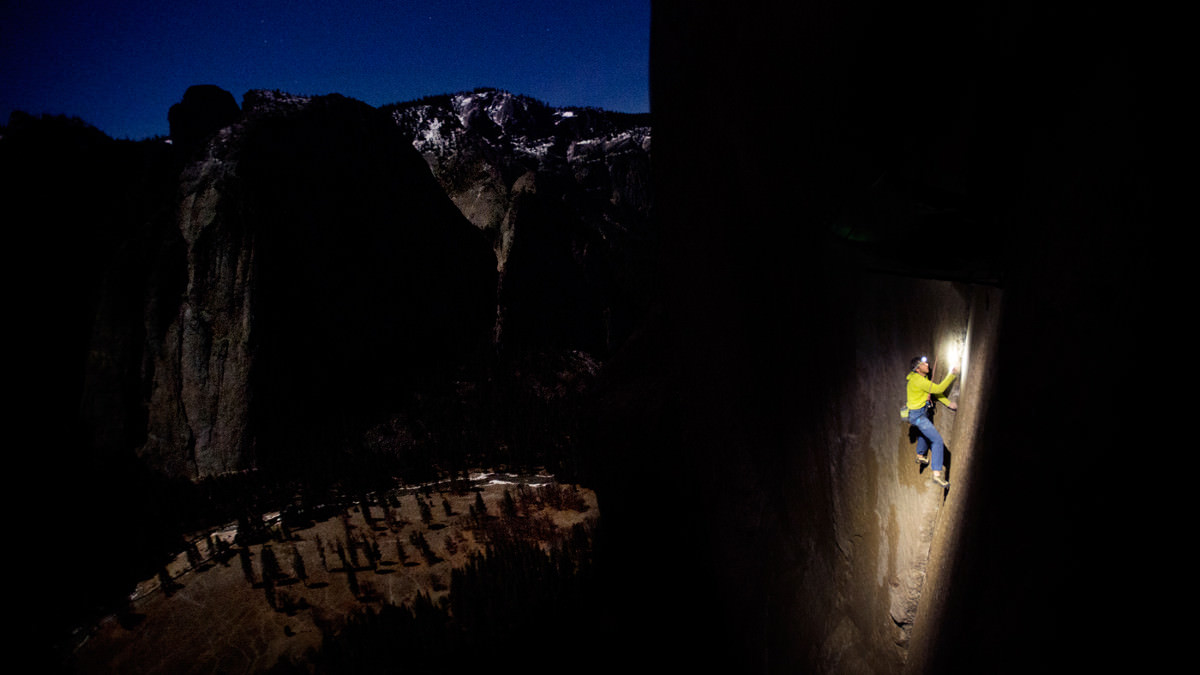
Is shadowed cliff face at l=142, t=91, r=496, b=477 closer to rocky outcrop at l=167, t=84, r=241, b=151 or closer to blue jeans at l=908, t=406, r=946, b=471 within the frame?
blue jeans at l=908, t=406, r=946, b=471

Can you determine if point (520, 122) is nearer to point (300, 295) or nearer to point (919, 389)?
point (300, 295)

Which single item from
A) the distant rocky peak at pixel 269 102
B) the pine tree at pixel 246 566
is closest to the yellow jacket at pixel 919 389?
the pine tree at pixel 246 566

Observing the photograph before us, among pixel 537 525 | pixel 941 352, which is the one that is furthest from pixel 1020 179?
pixel 537 525

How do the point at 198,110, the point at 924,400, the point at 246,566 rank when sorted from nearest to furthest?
the point at 924,400, the point at 246,566, the point at 198,110

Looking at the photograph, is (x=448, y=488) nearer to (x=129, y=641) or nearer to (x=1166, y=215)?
(x=129, y=641)

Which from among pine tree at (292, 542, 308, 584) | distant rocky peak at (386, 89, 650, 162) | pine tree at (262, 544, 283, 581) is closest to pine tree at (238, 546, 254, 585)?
pine tree at (262, 544, 283, 581)

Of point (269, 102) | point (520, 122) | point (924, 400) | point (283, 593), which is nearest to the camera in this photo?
point (924, 400)

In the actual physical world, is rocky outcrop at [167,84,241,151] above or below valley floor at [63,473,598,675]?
above

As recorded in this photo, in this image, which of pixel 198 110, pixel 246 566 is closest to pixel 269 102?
pixel 246 566

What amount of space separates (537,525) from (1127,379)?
30.5 ft

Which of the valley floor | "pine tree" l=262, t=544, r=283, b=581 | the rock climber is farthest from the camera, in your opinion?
"pine tree" l=262, t=544, r=283, b=581

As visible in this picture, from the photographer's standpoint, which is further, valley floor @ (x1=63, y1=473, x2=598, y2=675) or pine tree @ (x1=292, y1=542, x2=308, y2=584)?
pine tree @ (x1=292, y1=542, x2=308, y2=584)

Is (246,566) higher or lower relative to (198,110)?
lower

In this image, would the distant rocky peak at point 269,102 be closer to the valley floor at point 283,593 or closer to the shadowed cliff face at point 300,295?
the shadowed cliff face at point 300,295
